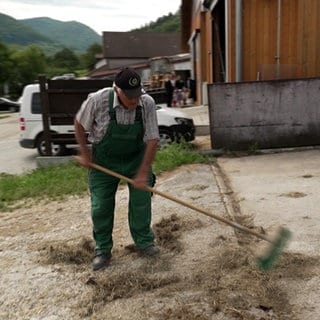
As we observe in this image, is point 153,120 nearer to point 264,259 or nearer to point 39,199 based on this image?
point 264,259

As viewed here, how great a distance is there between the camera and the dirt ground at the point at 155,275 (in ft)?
10.4

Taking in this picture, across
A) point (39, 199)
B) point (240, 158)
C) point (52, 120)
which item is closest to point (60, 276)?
point (39, 199)

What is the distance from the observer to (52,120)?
30.8 ft

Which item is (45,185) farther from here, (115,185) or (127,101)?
(127,101)

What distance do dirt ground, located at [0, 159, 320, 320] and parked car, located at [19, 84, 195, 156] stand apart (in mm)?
5161

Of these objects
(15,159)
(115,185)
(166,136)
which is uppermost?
(115,185)

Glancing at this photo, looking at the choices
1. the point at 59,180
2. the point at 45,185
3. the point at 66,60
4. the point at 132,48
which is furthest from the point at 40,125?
the point at 66,60

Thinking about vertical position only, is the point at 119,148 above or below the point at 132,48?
below

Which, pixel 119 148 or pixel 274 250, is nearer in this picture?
pixel 274 250

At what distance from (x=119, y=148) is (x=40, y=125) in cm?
733

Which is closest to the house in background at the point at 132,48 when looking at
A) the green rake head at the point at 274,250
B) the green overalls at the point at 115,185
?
the green overalls at the point at 115,185

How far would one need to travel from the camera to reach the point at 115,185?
13.2 ft

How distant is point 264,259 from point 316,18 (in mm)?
7505

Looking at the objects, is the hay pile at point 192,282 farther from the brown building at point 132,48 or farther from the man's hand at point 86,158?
the brown building at point 132,48
